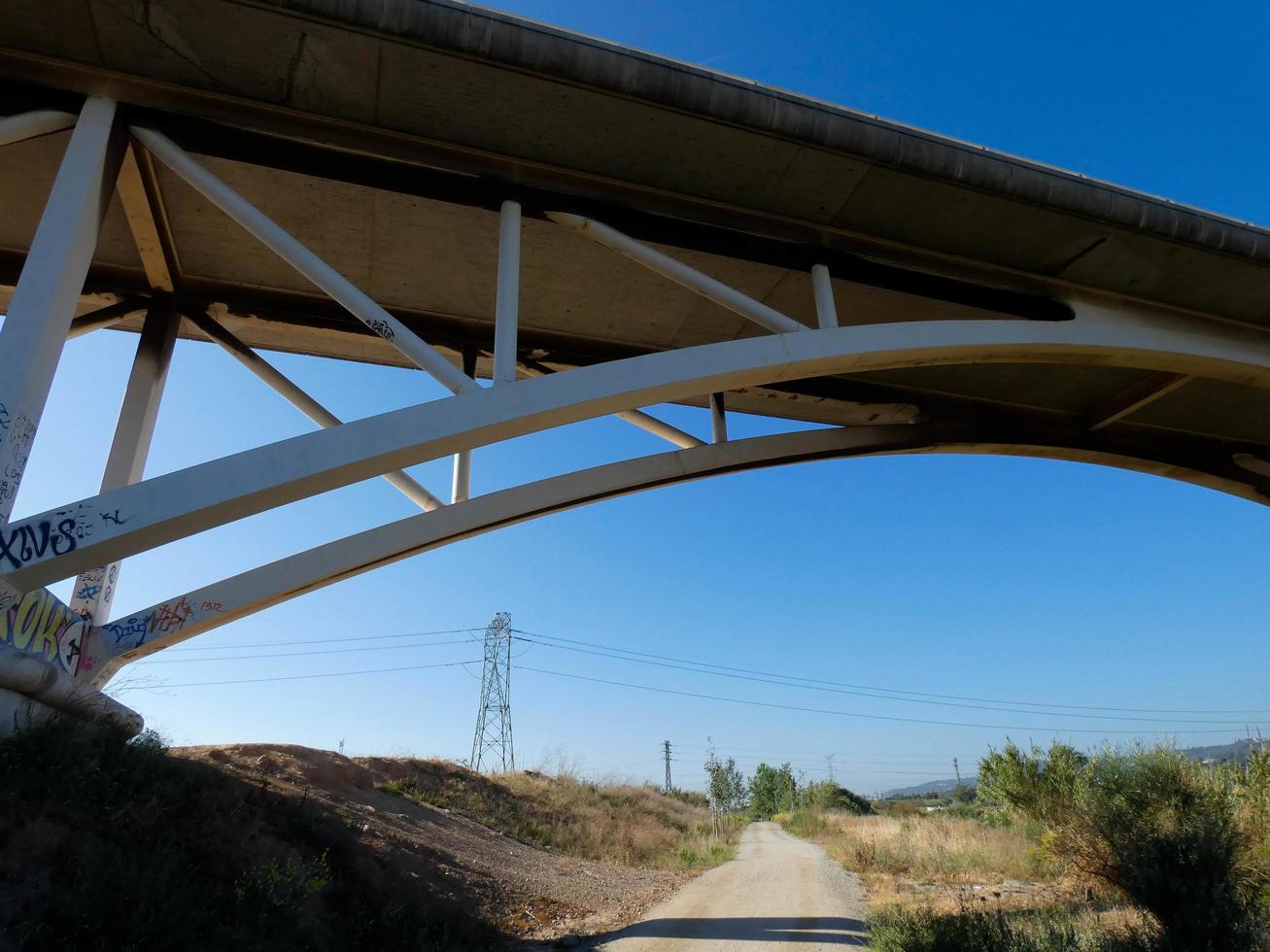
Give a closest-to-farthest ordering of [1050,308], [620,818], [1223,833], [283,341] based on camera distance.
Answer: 1. [1223,833]
2. [1050,308]
3. [283,341]
4. [620,818]

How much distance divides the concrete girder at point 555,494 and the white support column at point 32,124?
3717mm

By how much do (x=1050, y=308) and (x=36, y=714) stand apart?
1044cm

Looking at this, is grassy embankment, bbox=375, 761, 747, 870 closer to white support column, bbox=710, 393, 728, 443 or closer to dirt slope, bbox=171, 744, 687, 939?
dirt slope, bbox=171, 744, 687, 939

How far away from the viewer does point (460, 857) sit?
506 inches

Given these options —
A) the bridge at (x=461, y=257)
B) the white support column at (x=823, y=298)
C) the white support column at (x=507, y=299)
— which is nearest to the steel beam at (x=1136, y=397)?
the bridge at (x=461, y=257)

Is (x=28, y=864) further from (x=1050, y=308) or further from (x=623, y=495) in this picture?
(x=1050, y=308)

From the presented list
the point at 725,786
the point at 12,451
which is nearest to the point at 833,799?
the point at 725,786

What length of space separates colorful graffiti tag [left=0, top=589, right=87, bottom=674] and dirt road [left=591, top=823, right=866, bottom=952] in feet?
21.5

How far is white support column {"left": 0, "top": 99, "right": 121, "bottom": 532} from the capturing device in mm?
4645

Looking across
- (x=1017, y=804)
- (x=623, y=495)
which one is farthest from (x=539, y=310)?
(x=1017, y=804)

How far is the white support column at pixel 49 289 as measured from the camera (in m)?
4.64

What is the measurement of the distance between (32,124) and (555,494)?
5378 millimetres

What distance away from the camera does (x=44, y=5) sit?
530cm

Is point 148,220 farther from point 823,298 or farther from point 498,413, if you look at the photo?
point 823,298
